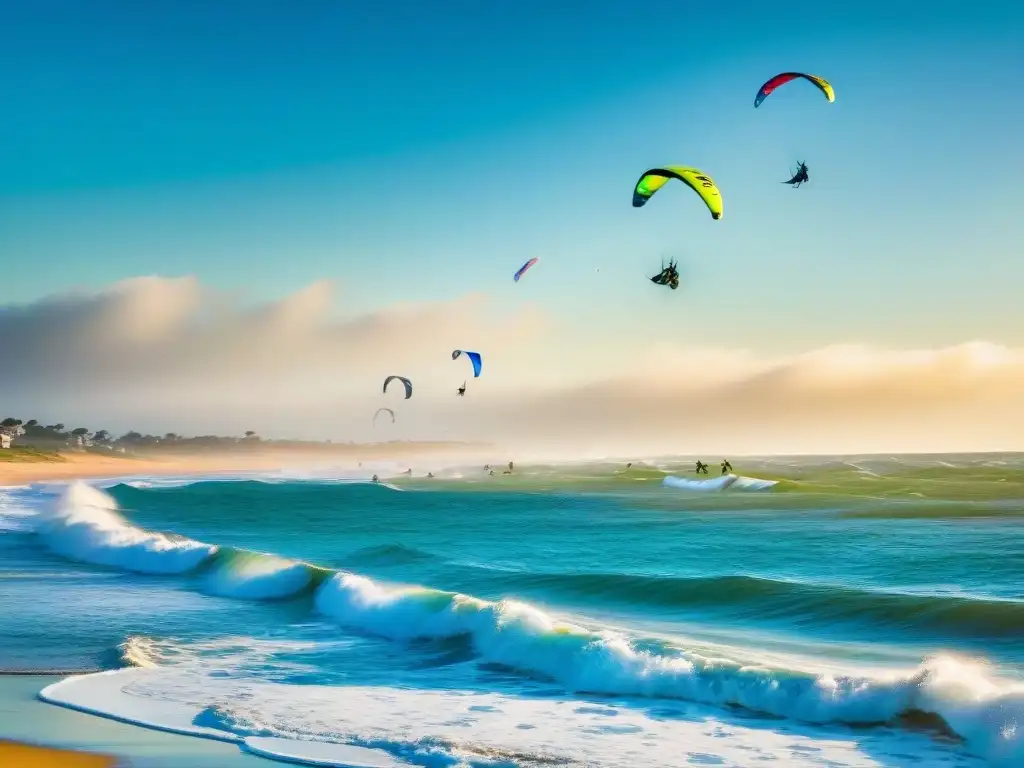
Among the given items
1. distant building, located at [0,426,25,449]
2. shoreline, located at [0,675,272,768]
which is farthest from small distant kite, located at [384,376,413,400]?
distant building, located at [0,426,25,449]

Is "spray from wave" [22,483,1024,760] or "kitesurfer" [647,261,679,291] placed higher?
"kitesurfer" [647,261,679,291]

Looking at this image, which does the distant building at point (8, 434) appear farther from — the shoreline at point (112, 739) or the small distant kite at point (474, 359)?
the shoreline at point (112, 739)

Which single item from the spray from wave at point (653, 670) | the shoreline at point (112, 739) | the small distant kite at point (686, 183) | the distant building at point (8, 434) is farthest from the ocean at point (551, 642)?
the distant building at point (8, 434)

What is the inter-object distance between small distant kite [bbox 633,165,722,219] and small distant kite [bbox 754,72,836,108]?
7.22 feet

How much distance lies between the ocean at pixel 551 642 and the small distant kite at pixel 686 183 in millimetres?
7134

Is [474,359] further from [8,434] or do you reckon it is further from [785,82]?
[8,434]

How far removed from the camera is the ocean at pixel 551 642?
9.25 meters

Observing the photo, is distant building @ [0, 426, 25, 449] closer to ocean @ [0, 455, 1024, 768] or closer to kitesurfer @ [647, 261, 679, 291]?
ocean @ [0, 455, 1024, 768]

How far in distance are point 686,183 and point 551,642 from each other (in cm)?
1005

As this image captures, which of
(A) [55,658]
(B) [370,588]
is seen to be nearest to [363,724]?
(A) [55,658]

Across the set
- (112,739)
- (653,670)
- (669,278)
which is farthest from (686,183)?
(112,739)

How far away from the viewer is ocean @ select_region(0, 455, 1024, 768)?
9250mm

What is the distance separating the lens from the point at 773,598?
17141 millimetres

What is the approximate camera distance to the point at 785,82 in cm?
2092
